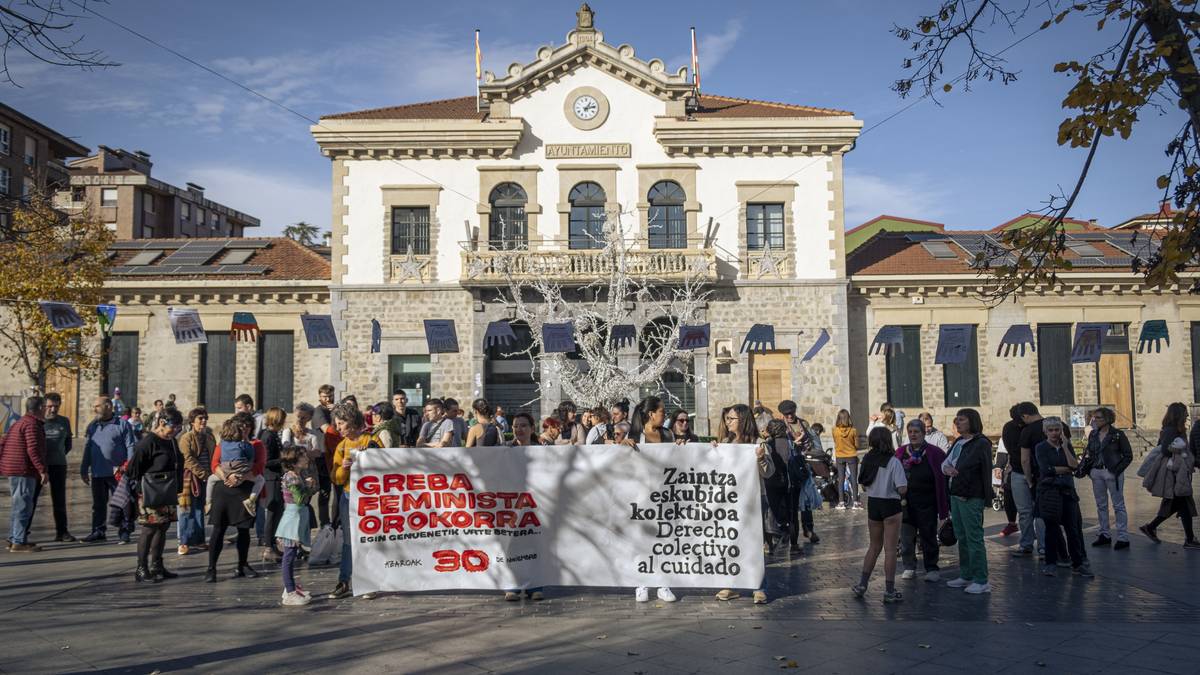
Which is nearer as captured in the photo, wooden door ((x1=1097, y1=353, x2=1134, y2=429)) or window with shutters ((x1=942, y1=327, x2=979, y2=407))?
wooden door ((x1=1097, y1=353, x2=1134, y2=429))

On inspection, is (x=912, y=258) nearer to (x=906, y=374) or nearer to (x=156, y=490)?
(x=906, y=374)

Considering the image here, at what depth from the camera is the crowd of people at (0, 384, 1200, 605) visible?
845 centimetres

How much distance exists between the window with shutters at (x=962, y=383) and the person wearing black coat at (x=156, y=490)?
22.5 m

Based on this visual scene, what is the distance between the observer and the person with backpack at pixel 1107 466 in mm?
10781

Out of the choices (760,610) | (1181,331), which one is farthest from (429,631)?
(1181,331)

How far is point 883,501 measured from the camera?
323 inches

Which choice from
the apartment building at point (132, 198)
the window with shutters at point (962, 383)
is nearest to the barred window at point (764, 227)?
the window with shutters at point (962, 383)

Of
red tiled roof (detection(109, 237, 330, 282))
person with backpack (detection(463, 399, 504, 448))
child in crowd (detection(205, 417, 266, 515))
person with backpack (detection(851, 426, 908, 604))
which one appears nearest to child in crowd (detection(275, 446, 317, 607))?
child in crowd (detection(205, 417, 266, 515))

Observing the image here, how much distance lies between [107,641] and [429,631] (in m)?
2.44

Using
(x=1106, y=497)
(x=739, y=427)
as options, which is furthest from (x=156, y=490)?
(x=1106, y=497)

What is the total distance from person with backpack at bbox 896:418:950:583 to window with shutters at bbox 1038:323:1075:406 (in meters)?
19.2

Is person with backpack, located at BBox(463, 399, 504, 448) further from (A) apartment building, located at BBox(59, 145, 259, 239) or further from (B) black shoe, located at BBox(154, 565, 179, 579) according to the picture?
(A) apartment building, located at BBox(59, 145, 259, 239)

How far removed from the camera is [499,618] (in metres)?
7.48

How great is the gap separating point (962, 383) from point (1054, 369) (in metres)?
2.83
